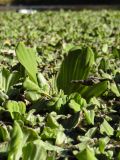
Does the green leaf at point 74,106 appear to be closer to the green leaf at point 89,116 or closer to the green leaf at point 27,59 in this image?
the green leaf at point 89,116

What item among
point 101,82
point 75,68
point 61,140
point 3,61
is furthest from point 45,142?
point 3,61

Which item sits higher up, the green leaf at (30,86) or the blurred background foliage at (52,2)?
the blurred background foliage at (52,2)

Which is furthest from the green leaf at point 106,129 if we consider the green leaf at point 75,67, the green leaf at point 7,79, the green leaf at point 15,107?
the green leaf at point 7,79

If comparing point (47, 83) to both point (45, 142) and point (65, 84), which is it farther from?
point (45, 142)

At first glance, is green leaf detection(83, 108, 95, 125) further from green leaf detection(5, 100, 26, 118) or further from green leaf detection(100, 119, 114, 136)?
green leaf detection(5, 100, 26, 118)

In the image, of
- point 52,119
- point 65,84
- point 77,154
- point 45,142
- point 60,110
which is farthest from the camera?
point 65,84

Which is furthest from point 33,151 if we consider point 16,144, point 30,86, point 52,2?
point 52,2

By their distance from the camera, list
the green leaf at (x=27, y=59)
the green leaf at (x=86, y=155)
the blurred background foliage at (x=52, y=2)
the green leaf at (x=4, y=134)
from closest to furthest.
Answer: the green leaf at (x=86, y=155), the green leaf at (x=4, y=134), the green leaf at (x=27, y=59), the blurred background foliage at (x=52, y=2)
